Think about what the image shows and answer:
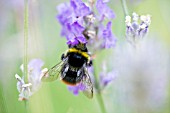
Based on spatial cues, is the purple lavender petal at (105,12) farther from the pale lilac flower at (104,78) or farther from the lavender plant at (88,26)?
the pale lilac flower at (104,78)

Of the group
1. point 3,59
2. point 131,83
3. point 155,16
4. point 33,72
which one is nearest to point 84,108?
point 131,83

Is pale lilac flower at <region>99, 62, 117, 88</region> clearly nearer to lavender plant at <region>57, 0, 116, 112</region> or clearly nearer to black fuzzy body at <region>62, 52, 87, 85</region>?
lavender plant at <region>57, 0, 116, 112</region>

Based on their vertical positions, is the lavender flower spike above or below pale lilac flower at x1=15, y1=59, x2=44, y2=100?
above

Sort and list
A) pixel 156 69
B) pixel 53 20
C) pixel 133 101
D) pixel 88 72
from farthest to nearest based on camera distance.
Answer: pixel 53 20
pixel 156 69
pixel 133 101
pixel 88 72

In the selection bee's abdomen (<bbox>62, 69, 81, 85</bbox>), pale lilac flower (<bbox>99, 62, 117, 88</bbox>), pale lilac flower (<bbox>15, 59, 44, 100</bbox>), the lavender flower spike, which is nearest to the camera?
pale lilac flower (<bbox>15, 59, 44, 100</bbox>)

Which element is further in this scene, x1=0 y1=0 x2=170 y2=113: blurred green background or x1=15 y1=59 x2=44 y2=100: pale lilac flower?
x1=0 y1=0 x2=170 y2=113: blurred green background

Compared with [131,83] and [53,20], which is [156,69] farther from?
[53,20]

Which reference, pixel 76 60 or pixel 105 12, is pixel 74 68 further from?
pixel 105 12

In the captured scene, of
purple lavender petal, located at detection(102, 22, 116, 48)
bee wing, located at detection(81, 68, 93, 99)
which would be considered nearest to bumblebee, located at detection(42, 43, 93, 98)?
bee wing, located at detection(81, 68, 93, 99)
